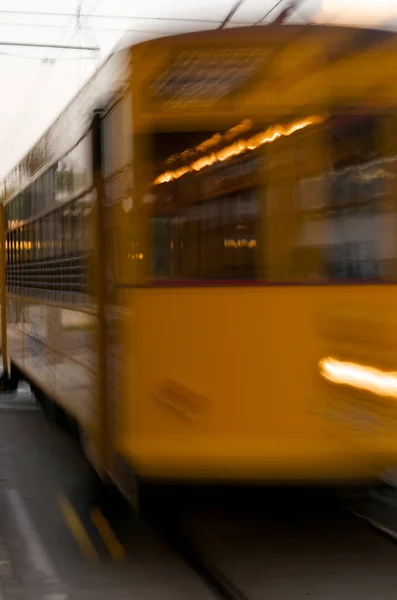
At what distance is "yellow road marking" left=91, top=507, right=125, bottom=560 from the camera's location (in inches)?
230

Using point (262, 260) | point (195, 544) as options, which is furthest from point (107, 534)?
point (262, 260)

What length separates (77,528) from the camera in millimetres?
6387

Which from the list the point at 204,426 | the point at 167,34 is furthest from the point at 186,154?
the point at 204,426

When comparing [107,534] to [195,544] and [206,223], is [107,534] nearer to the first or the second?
[195,544]

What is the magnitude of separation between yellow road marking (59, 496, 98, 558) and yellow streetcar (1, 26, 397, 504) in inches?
32.9

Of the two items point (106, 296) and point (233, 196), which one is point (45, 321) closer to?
point (106, 296)

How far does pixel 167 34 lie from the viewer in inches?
213

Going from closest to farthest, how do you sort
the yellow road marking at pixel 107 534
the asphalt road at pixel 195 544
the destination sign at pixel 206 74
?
the asphalt road at pixel 195 544, the destination sign at pixel 206 74, the yellow road marking at pixel 107 534

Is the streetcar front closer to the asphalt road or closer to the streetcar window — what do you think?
the streetcar window

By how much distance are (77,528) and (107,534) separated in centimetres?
25

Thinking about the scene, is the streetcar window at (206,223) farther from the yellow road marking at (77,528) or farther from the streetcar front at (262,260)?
the yellow road marking at (77,528)

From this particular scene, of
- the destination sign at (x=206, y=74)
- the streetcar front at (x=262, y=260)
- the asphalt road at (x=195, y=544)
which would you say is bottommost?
the asphalt road at (x=195, y=544)

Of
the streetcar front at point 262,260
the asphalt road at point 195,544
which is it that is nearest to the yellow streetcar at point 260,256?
the streetcar front at point 262,260

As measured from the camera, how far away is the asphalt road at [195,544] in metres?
5.14
